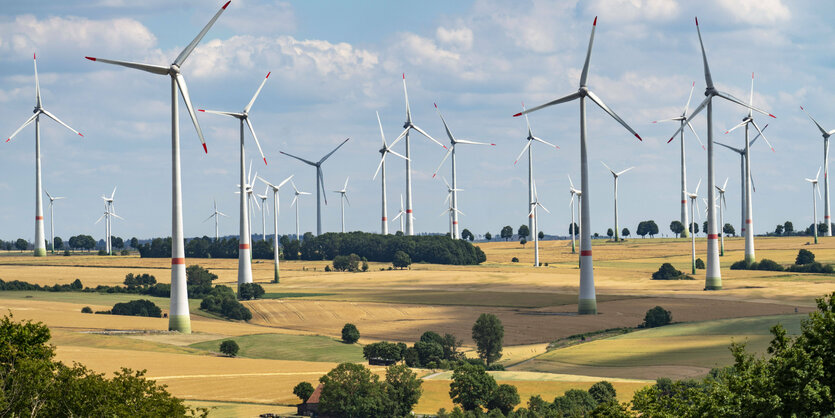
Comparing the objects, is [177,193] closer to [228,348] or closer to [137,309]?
[228,348]

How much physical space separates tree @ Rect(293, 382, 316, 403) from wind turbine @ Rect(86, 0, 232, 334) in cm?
3092

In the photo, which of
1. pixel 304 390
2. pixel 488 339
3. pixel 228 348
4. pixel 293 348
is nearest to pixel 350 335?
pixel 293 348

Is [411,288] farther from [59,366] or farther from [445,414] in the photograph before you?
[59,366]

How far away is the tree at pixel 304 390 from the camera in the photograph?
77875 mm

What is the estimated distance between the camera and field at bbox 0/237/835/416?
84.6 metres

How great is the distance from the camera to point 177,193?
4181 inches

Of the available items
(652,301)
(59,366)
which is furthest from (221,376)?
(652,301)

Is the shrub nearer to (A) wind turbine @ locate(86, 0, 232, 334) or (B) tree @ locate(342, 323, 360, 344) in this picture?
(B) tree @ locate(342, 323, 360, 344)

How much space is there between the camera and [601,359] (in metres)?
94.1

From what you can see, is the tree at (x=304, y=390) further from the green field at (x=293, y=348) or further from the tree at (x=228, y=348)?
the tree at (x=228, y=348)

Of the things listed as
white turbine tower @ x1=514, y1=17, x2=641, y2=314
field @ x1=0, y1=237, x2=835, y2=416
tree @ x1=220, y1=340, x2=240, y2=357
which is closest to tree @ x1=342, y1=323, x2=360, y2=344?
field @ x1=0, y1=237, x2=835, y2=416

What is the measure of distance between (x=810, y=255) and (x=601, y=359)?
11384cm

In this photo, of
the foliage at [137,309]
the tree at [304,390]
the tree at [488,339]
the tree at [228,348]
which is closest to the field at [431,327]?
the tree at [304,390]

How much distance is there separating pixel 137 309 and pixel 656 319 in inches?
2882
